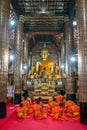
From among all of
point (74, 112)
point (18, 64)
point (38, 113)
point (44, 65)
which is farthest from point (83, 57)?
point (44, 65)

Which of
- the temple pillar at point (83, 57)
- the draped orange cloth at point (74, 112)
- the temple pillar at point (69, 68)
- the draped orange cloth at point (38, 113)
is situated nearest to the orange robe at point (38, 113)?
the draped orange cloth at point (38, 113)

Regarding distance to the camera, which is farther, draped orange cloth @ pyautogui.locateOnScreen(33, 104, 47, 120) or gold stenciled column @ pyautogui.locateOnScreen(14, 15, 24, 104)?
gold stenciled column @ pyautogui.locateOnScreen(14, 15, 24, 104)

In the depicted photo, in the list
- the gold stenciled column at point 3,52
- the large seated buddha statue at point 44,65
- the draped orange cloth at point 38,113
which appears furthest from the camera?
the large seated buddha statue at point 44,65

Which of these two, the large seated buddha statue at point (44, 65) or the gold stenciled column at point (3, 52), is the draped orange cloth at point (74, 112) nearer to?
the gold stenciled column at point (3, 52)

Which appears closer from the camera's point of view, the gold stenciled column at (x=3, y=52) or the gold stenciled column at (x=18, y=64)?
the gold stenciled column at (x=3, y=52)

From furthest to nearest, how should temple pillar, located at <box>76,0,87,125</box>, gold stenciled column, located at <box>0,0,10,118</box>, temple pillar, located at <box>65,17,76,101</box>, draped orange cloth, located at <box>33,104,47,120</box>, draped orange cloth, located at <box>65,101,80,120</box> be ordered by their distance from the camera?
temple pillar, located at <box>65,17,76,101</box> → draped orange cloth, located at <box>65,101,80,120</box> → draped orange cloth, located at <box>33,104,47,120</box> → gold stenciled column, located at <box>0,0,10,118</box> → temple pillar, located at <box>76,0,87,125</box>

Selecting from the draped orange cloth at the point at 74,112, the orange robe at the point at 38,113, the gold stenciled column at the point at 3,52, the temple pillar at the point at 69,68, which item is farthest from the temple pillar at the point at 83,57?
the temple pillar at the point at 69,68

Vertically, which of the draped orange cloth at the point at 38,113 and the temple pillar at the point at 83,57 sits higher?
the temple pillar at the point at 83,57

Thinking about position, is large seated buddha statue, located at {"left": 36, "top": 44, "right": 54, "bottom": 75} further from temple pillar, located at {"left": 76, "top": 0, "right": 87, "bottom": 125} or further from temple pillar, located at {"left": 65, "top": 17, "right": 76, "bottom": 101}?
temple pillar, located at {"left": 76, "top": 0, "right": 87, "bottom": 125}

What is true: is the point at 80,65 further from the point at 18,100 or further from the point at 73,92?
the point at 18,100

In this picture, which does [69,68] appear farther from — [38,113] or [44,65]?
[44,65]

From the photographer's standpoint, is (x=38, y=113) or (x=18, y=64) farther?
(x=18, y=64)

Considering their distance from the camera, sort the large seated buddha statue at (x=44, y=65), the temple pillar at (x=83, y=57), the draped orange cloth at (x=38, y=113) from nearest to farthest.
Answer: the temple pillar at (x=83, y=57) < the draped orange cloth at (x=38, y=113) < the large seated buddha statue at (x=44, y=65)

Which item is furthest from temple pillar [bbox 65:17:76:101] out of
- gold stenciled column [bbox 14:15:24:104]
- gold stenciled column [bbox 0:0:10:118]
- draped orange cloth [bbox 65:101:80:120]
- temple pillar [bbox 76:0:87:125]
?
gold stenciled column [bbox 0:0:10:118]
